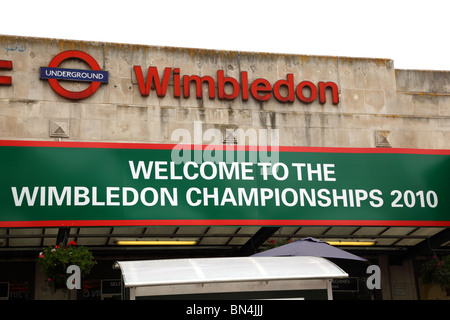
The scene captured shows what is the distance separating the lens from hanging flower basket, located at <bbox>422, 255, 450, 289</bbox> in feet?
59.3

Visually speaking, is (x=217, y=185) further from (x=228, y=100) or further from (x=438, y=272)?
(x=438, y=272)

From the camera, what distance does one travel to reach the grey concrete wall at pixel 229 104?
1848 centimetres

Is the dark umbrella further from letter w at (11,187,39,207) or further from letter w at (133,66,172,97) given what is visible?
letter w at (133,66,172,97)

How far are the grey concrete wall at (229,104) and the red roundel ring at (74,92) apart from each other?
0.48 ft

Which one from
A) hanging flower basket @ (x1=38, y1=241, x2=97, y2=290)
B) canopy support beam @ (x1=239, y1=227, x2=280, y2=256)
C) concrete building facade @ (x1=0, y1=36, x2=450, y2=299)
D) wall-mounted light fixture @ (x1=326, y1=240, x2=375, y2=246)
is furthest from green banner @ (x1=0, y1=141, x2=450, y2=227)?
wall-mounted light fixture @ (x1=326, y1=240, x2=375, y2=246)

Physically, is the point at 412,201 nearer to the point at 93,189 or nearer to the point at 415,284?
the point at 415,284

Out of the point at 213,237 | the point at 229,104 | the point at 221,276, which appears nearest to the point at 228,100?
the point at 229,104

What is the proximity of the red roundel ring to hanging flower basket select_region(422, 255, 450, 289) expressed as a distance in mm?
10657

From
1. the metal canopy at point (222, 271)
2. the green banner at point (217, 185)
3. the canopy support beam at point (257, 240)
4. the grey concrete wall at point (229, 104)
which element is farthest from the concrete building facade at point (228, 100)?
the metal canopy at point (222, 271)

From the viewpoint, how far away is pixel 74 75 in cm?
1877

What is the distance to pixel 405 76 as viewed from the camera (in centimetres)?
2133

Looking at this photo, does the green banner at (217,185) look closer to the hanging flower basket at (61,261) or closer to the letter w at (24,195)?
the letter w at (24,195)

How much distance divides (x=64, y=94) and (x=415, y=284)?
12.1 metres
